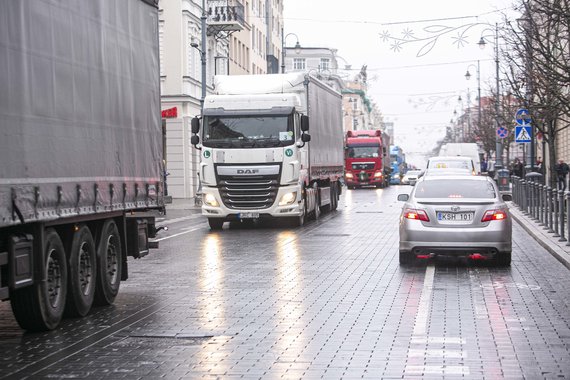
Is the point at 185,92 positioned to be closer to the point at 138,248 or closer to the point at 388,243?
the point at 388,243

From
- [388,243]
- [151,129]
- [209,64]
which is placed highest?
[209,64]

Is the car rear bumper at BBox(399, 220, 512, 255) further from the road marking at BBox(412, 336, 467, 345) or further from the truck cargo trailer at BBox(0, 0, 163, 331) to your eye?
the road marking at BBox(412, 336, 467, 345)

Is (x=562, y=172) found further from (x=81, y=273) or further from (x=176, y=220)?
(x=81, y=273)

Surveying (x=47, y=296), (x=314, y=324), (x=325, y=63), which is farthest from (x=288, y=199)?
(x=325, y=63)

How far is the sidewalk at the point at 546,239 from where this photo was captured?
17.6 m

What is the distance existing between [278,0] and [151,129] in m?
77.4

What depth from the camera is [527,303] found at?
480 inches

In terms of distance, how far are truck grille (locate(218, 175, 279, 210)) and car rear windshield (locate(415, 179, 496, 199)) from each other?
890 cm

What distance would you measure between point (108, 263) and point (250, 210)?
46.2 ft

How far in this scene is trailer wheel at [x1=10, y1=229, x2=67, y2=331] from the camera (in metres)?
9.87

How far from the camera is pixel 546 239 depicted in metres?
21.3

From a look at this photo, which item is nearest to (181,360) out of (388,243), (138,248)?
(138,248)

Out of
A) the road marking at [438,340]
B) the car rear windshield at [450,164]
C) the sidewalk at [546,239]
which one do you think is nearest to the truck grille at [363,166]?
the car rear windshield at [450,164]

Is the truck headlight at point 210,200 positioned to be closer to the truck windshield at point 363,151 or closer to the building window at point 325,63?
the truck windshield at point 363,151
